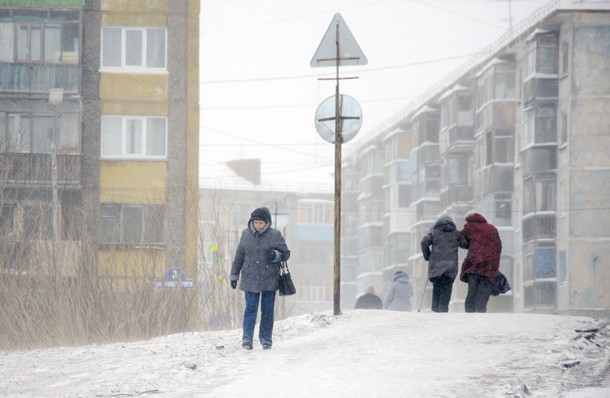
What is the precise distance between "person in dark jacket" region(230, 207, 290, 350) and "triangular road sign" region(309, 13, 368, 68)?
338 cm

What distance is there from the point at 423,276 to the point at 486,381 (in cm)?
6679

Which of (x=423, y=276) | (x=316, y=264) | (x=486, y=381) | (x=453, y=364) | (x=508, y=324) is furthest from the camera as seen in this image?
(x=316, y=264)

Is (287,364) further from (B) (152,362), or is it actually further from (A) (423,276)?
(A) (423,276)

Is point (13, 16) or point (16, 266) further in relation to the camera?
point (13, 16)

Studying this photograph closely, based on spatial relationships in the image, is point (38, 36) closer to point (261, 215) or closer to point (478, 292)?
point (478, 292)

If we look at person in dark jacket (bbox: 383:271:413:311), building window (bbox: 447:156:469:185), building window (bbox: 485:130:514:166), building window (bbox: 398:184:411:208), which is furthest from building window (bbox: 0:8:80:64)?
building window (bbox: 398:184:411:208)

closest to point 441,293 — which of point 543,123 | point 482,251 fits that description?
point 482,251

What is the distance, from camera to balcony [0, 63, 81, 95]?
4581 centimetres

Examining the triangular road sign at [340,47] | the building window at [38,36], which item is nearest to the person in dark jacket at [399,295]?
the triangular road sign at [340,47]

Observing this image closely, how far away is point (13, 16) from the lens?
152ft

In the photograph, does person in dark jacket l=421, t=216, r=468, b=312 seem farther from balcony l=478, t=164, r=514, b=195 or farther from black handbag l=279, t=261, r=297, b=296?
balcony l=478, t=164, r=514, b=195

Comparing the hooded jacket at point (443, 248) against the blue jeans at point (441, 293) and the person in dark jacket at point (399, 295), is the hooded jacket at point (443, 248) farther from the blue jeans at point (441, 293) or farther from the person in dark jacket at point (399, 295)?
the person in dark jacket at point (399, 295)

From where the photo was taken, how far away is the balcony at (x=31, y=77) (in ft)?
150

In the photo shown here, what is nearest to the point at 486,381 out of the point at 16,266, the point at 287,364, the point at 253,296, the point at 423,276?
the point at 287,364
